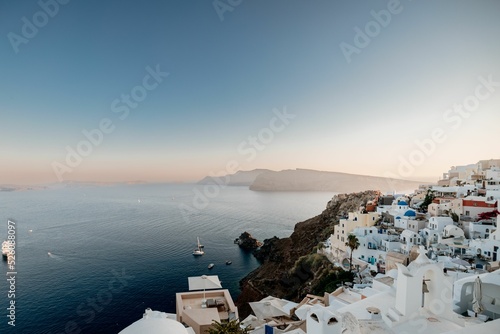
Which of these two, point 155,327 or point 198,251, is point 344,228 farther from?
point 198,251

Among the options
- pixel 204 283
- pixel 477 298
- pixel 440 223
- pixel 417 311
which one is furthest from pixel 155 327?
pixel 440 223

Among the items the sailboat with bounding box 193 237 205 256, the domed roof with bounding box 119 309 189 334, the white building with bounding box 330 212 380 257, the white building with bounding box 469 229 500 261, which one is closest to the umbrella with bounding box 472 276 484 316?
the domed roof with bounding box 119 309 189 334

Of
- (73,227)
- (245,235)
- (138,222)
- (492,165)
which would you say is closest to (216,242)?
(245,235)

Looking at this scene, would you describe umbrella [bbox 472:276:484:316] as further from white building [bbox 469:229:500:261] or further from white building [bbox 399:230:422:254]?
white building [bbox 399:230:422:254]

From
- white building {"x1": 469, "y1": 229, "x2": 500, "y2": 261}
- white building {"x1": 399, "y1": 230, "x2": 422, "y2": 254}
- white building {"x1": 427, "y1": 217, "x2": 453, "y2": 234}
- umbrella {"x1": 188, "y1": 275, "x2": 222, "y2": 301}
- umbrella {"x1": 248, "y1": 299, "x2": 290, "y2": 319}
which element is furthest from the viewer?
white building {"x1": 427, "y1": 217, "x2": 453, "y2": 234}

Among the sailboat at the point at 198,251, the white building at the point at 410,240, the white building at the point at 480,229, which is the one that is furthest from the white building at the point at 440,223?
the sailboat at the point at 198,251

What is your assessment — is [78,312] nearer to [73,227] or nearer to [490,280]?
[490,280]
